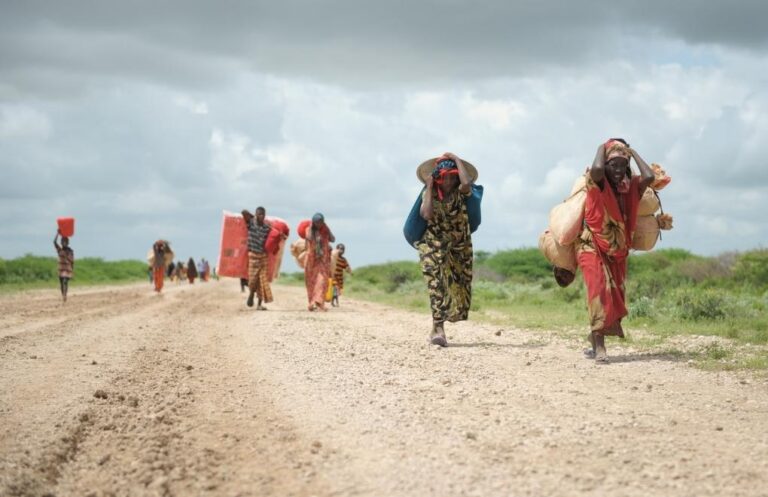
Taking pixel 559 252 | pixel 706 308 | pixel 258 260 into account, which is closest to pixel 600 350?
pixel 559 252

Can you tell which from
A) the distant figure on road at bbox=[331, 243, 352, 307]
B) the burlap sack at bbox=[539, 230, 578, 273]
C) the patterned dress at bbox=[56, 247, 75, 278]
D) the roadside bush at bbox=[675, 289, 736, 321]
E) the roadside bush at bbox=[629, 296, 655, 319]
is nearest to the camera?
the burlap sack at bbox=[539, 230, 578, 273]

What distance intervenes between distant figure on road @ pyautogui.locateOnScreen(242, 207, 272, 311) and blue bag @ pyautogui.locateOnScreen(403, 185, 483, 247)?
9.40 m

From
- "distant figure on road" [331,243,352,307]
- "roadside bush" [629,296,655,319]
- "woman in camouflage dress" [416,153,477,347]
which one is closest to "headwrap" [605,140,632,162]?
"woman in camouflage dress" [416,153,477,347]

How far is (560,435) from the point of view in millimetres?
5547

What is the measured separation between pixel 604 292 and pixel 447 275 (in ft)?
8.08

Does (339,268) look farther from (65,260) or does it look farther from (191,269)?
(191,269)

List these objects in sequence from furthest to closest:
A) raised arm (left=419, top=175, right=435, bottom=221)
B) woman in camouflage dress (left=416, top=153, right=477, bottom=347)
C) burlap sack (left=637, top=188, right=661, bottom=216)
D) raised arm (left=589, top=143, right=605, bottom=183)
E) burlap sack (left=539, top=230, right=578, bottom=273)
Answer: woman in camouflage dress (left=416, top=153, right=477, bottom=347) < raised arm (left=419, top=175, right=435, bottom=221) < burlap sack (left=539, top=230, right=578, bottom=273) < burlap sack (left=637, top=188, right=661, bottom=216) < raised arm (left=589, top=143, right=605, bottom=183)

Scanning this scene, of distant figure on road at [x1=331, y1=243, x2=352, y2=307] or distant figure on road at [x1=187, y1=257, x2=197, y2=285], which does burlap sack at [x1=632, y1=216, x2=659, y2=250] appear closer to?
distant figure on road at [x1=331, y1=243, x2=352, y2=307]

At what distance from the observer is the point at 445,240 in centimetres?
1121

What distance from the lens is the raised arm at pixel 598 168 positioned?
9.09 meters

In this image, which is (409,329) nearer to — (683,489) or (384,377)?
(384,377)

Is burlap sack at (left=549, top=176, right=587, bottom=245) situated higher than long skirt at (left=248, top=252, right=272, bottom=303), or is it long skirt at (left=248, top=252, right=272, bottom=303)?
burlap sack at (left=549, top=176, right=587, bottom=245)

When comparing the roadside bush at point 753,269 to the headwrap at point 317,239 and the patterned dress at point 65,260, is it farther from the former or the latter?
the patterned dress at point 65,260

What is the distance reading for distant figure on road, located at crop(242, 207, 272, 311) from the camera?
20250 mm
